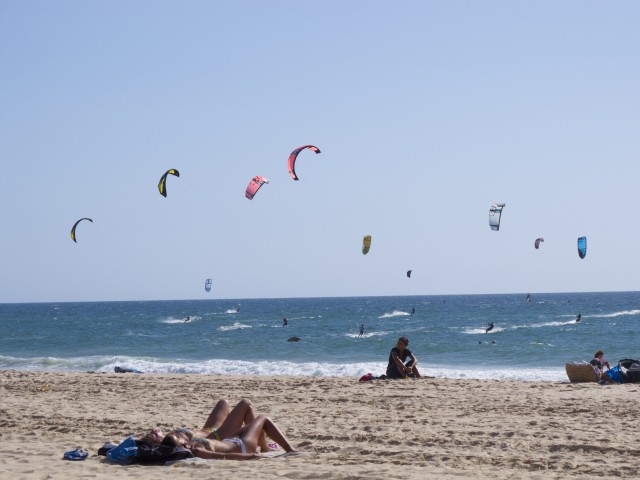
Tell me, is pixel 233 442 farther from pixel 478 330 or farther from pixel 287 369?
pixel 478 330

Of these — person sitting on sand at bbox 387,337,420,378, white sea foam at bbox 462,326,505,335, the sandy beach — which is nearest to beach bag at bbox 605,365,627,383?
the sandy beach

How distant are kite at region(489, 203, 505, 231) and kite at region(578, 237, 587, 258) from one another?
2829mm

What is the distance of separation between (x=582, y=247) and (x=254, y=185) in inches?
377

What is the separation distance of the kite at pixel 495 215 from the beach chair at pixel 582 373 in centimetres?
783

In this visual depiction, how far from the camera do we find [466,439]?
7.47 m

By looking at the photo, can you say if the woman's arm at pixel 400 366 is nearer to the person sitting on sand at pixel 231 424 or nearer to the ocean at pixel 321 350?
the ocean at pixel 321 350

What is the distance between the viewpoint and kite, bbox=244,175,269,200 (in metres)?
18.5

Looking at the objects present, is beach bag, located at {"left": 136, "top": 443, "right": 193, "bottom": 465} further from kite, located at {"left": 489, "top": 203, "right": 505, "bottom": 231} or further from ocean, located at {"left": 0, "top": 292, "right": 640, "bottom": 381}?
kite, located at {"left": 489, "top": 203, "right": 505, "bottom": 231}

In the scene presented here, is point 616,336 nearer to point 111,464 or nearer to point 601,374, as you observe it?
point 601,374

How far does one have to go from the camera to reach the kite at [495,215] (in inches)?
818

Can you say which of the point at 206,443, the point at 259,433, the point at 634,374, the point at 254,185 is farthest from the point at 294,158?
the point at 206,443

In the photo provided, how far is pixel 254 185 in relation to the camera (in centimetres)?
1894

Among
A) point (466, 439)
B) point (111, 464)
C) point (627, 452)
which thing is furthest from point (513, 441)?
point (111, 464)

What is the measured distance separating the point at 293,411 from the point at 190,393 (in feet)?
9.16
